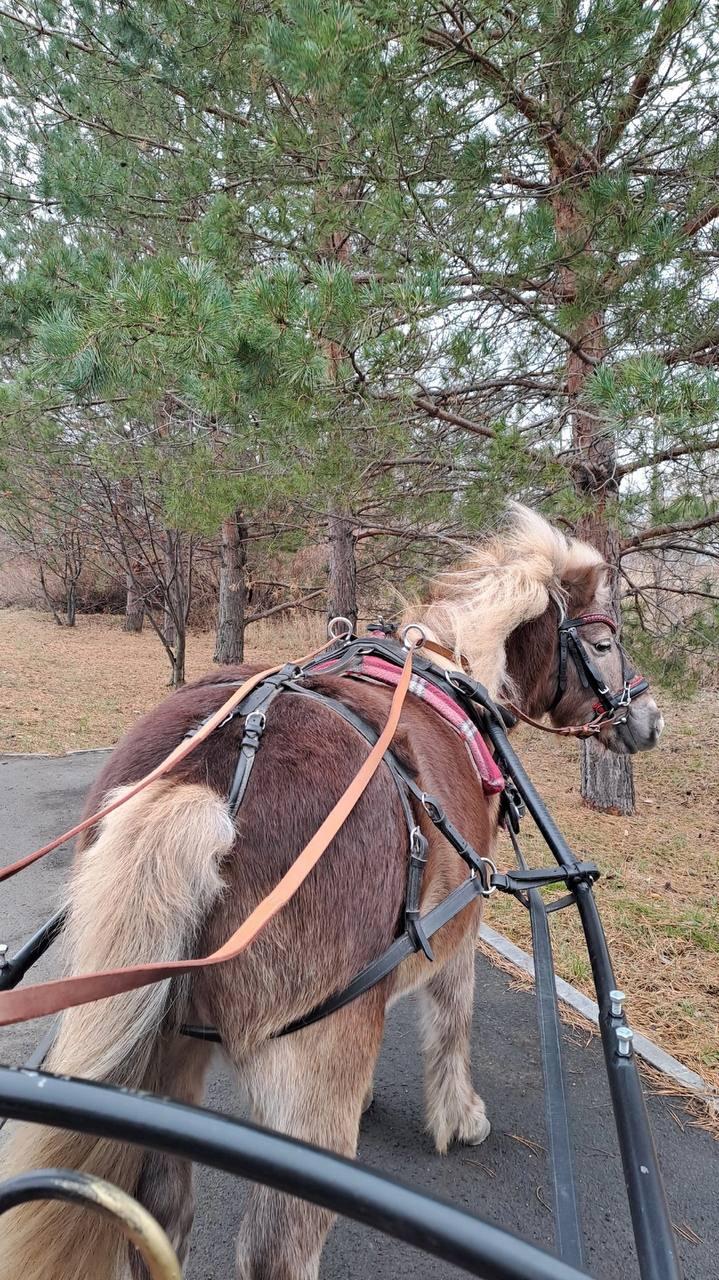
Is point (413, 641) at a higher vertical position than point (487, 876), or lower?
higher

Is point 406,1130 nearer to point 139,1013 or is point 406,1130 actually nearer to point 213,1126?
point 139,1013

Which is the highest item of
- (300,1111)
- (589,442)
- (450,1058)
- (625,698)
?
(589,442)

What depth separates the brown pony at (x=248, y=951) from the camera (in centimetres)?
117

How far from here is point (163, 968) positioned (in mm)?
989

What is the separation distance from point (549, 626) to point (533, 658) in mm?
142

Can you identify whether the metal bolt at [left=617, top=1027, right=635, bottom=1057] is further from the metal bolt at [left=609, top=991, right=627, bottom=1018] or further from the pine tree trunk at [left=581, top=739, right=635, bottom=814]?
the pine tree trunk at [left=581, top=739, right=635, bottom=814]

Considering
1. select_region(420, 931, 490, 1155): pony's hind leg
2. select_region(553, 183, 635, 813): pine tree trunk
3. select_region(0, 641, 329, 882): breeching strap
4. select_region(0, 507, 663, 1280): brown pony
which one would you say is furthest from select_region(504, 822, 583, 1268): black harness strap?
select_region(553, 183, 635, 813): pine tree trunk

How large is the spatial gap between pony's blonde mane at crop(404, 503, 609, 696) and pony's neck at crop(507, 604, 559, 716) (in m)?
0.08

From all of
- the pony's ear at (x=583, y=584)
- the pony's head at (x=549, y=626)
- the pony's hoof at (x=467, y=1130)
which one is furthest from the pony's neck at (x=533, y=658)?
the pony's hoof at (x=467, y=1130)

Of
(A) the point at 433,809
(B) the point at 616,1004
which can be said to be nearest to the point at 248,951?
(A) the point at 433,809

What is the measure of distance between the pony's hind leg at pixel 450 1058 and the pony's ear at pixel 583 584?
139cm

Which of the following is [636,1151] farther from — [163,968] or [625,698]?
[625,698]

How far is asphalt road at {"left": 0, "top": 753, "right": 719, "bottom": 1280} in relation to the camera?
6.47ft

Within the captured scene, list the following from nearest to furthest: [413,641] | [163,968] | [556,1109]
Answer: [163,968] → [556,1109] → [413,641]
